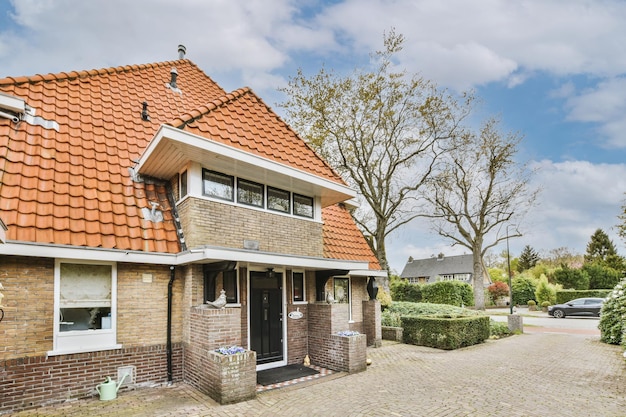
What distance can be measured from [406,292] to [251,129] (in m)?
32.6

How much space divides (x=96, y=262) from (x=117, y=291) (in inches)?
27.9

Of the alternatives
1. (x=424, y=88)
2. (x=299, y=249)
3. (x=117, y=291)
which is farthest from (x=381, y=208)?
(x=117, y=291)

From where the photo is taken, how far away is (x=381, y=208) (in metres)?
22.1

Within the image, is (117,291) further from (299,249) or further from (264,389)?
(299,249)

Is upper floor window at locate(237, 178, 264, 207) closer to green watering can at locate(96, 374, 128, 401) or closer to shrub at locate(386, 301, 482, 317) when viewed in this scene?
green watering can at locate(96, 374, 128, 401)

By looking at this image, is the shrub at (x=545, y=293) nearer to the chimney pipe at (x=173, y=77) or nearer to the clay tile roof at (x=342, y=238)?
the clay tile roof at (x=342, y=238)

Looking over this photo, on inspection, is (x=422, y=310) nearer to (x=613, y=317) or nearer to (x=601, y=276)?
(x=613, y=317)

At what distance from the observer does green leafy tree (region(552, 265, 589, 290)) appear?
38.2 meters

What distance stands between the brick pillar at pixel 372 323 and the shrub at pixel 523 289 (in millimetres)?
31726

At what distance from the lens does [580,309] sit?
26922 millimetres

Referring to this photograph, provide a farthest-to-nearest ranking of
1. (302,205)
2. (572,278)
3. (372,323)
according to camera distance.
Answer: (572,278), (372,323), (302,205)

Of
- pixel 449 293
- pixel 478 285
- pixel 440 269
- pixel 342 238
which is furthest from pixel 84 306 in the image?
pixel 440 269

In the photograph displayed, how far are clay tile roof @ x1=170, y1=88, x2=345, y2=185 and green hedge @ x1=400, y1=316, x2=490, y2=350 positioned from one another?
21.9ft

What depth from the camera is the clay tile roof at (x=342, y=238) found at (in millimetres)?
12359
